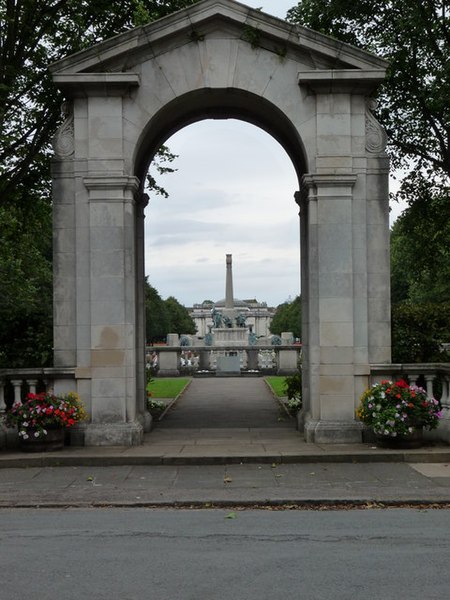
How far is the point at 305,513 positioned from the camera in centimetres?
933

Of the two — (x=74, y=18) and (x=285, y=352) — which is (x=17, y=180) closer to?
(x=74, y=18)

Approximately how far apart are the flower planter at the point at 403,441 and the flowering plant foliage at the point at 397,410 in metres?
0.12

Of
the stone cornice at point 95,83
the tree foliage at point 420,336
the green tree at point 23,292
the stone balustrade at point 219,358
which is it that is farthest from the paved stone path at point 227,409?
the stone cornice at point 95,83

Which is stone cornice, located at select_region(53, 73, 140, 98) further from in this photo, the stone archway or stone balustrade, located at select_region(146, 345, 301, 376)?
stone balustrade, located at select_region(146, 345, 301, 376)

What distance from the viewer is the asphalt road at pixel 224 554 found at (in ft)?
20.6

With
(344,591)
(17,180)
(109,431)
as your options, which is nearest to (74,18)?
(17,180)

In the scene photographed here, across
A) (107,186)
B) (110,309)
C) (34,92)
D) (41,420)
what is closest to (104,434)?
(41,420)

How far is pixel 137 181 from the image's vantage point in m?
14.5

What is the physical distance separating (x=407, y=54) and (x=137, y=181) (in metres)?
9.09

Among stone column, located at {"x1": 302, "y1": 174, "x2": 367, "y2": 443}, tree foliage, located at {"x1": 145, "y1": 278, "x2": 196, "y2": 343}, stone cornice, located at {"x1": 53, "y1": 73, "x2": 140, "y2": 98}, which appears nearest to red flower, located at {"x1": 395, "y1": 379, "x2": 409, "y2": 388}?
stone column, located at {"x1": 302, "y1": 174, "x2": 367, "y2": 443}

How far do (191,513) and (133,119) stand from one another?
8172 mm

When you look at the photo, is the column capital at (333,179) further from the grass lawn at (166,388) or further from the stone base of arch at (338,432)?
the grass lawn at (166,388)

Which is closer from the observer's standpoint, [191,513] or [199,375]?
[191,513]

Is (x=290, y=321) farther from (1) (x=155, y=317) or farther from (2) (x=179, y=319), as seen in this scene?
(2) (x=179, y=319)
